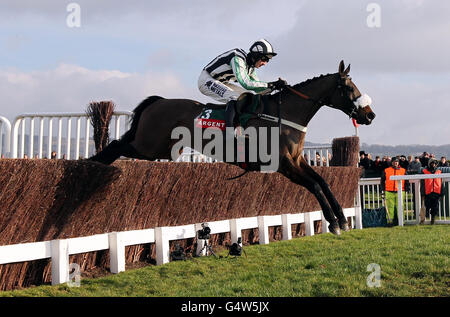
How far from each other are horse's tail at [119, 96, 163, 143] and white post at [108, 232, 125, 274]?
4.17 feet

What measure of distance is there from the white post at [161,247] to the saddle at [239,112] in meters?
1.50

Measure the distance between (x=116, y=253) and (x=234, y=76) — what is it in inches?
101

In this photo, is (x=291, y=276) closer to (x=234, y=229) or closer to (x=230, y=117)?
(x=230, y=117)

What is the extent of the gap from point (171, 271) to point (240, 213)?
2684 millimetres

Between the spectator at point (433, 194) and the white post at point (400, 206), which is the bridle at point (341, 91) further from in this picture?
the spectator at point (433, 194)

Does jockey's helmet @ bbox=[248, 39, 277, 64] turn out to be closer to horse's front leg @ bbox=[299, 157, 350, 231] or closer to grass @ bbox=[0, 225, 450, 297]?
horse's front leg @ bbox=[299, 157, 350, 231]

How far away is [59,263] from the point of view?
5793 millimetres

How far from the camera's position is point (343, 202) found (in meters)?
12.6

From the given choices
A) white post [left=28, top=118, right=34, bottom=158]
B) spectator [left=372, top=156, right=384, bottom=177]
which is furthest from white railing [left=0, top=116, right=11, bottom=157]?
spectator [left=372, top=156, right=384, bottom=177]

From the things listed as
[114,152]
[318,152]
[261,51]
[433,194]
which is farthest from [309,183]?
[318,152]

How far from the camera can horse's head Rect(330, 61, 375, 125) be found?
6586 millimetres
